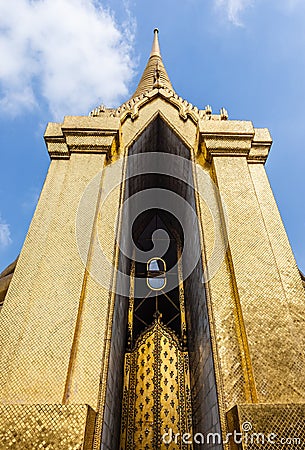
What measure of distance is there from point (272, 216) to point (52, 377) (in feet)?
10.8

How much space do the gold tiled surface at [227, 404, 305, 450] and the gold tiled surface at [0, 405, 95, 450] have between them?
3.87 ft

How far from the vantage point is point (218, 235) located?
4070 mm

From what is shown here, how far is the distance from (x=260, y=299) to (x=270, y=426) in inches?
48.7

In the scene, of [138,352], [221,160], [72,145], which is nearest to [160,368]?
[138,352]

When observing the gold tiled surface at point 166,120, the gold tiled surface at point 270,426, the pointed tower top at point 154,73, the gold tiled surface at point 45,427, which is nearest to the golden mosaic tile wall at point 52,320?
the gold tiled surface at point 45,427

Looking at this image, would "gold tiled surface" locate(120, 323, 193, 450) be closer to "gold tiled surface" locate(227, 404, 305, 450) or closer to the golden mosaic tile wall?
the golden mosaic tile wall

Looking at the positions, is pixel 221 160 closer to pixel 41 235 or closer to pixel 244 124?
pixel 244 124

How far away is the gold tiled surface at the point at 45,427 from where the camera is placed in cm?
230

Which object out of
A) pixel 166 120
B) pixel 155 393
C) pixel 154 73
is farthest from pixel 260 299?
pixel 154 73

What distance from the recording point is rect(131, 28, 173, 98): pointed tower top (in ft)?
29.4

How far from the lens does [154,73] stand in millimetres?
9906

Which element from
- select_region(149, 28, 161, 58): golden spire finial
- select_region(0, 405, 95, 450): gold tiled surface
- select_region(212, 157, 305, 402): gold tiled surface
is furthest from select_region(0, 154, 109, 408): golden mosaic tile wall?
select_region(149, 28, 161, 58): golden spire finial

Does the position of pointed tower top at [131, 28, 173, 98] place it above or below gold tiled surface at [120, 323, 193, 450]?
above

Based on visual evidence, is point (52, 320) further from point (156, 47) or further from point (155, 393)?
point (156, 47)
